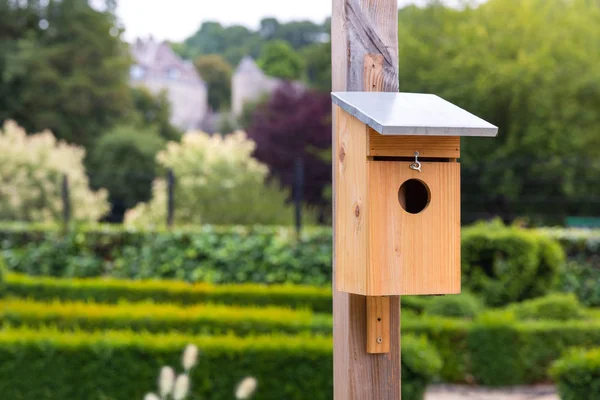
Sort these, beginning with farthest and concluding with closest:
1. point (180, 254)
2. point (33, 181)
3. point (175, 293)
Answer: point (33, 181) < point (180, 254) < point (175, 293)

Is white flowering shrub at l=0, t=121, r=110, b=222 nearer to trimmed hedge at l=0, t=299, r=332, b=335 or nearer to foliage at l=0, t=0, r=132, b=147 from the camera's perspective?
trimmed hedge at l=0, t=299, r=332, b=335

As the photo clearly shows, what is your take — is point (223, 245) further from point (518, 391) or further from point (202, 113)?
point (202, 113)

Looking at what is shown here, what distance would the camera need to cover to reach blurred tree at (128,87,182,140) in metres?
33.8

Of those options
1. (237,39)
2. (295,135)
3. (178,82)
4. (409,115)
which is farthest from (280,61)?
(409,115)

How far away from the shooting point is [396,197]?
2.02 meters

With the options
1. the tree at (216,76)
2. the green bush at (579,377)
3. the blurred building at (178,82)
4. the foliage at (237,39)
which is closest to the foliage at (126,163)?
the green bush at (579,377)

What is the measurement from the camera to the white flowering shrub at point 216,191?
1155 centimetres

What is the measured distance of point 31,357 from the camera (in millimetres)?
4789

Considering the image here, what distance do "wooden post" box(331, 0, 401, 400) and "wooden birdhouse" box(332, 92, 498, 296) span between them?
8 centimetres

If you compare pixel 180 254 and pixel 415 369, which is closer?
pixel 415 369

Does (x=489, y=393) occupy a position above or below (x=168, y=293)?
below

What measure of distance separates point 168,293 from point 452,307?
3.03 m

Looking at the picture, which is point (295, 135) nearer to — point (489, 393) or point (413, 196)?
point (489, 393)

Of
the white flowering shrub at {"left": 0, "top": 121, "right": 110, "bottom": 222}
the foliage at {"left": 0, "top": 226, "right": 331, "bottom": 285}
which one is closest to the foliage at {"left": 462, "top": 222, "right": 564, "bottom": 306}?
the foliage at {"left": 0, "top": 226, "right": 331, "bottom": 285}
